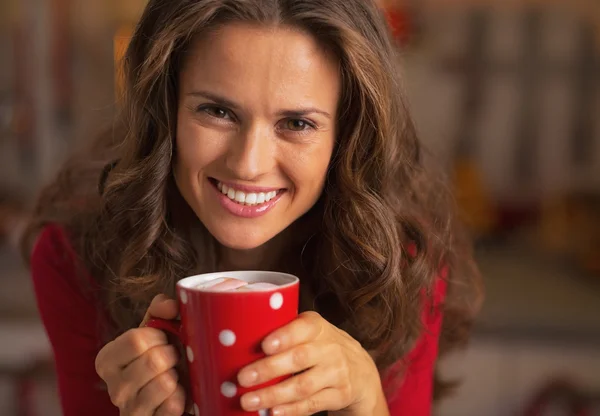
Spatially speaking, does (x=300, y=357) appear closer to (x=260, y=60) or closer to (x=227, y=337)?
(x=227, y=337)

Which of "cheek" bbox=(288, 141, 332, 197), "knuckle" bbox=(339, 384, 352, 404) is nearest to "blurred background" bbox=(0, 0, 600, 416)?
"cheek" bbox=(288, 141, 332, 197)

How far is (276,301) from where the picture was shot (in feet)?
2.35

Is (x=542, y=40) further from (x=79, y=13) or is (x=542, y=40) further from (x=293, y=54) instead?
(x=293, y=54)

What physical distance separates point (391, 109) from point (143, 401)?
1.65 feet

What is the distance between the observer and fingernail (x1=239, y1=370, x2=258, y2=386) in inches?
28.2

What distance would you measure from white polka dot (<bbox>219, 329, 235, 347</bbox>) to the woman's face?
0.24 m

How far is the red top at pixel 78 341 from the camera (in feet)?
3.67

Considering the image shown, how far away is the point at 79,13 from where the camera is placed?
246 centimetres

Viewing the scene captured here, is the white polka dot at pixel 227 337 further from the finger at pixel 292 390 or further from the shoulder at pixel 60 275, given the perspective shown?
the shoulder at pixel 60 275

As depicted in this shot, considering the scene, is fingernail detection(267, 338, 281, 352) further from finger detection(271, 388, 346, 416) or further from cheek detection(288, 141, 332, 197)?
cheek detection(288, 141, 332, 197)

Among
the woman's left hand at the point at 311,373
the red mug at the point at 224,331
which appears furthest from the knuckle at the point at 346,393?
the red mug at the point at 224,331

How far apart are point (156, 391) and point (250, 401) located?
12 cm

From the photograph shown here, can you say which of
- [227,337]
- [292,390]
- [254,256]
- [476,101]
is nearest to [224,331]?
[227,337]

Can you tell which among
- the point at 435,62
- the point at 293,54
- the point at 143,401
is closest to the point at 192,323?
the point at 143,401
